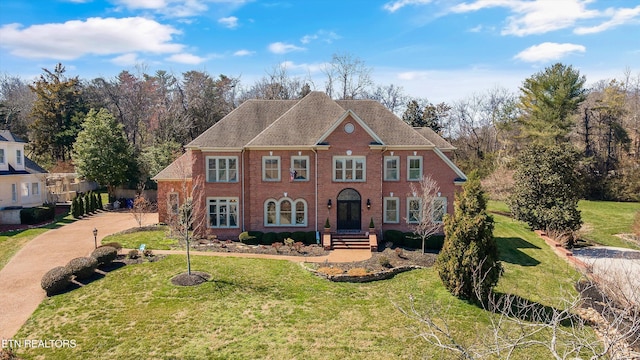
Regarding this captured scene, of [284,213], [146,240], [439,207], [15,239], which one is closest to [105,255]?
[146,240]

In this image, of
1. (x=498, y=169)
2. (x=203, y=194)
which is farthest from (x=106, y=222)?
(x=498, y=169)

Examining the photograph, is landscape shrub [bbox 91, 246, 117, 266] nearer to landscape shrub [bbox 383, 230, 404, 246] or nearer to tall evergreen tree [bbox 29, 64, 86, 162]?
landscape shrub [bbox 383, 230, 404, 246]

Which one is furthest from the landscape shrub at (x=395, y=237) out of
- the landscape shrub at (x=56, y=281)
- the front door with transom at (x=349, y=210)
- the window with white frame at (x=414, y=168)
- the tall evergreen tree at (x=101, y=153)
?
the tall evergreen tree at (x=101, y=153)

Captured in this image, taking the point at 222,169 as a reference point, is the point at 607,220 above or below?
below

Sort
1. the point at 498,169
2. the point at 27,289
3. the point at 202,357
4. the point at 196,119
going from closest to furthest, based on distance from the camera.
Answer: the point at 202,357, the point at 27,289, the point at 498,169, the point at 196,119

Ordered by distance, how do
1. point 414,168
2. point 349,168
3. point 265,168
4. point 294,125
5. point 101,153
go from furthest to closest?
point 101,153
point 294,125
point 414,168
point 265,168
point 349,168

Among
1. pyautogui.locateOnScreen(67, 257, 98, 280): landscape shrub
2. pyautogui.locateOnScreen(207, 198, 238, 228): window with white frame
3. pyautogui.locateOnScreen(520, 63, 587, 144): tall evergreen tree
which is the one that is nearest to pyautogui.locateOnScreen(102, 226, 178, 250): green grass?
pyautogui.locateOnScreen(207, 198, 238, 228): window with white frame

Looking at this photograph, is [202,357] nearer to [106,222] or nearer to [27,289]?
[27,289]

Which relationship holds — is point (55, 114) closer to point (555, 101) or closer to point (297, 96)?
point (297, 96)
